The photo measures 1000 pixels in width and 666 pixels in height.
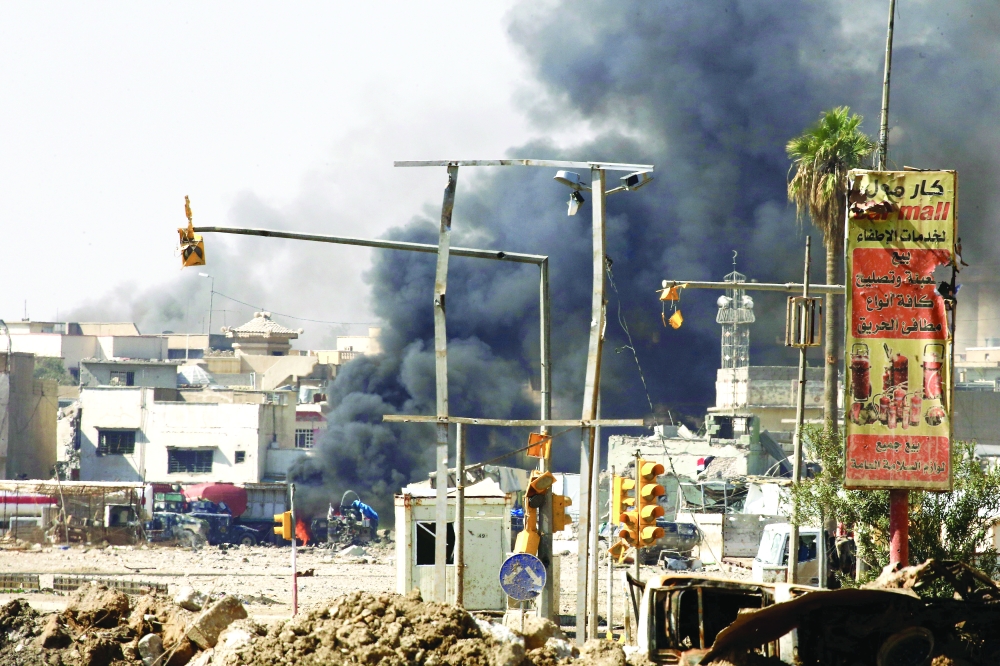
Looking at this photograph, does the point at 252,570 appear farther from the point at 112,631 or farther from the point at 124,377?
the point at 124,377

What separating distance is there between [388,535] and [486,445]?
18286 millimetres

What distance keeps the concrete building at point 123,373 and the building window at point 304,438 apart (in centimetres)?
738

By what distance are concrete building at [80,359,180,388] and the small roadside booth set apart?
44.0 metres

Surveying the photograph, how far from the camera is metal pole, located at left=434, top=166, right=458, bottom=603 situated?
38.8ft

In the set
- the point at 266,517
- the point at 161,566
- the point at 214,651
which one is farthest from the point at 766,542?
the point at 266,517

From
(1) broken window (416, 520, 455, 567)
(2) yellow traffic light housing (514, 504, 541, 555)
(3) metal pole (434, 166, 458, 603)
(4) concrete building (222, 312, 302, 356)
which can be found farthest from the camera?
(4) concrete building (222, 312, 302, 356)

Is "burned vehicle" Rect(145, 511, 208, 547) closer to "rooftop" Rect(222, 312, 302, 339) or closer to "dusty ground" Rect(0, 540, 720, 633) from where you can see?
"dusty ground" Rect(0, 540, 720, 633)

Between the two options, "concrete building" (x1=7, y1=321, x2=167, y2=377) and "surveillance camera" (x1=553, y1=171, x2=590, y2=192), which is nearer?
"surveillance camera" (x1=553, y1=171, x2=590, y2=192)

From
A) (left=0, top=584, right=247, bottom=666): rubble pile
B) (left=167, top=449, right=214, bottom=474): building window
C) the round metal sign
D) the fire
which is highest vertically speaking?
the round metal sign

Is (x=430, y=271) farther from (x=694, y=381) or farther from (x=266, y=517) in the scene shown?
(x=266, y=517)

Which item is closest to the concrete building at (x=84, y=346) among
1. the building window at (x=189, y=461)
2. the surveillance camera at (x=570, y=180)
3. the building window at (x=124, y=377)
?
the building window at (x=124, y=377)

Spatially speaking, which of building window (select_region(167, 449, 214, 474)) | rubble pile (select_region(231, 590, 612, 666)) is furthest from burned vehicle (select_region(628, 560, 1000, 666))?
building window (select_region(167, 449, 214, 474))

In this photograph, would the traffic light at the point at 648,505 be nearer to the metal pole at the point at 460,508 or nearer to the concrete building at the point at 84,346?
the metal pole at the point at 460,508

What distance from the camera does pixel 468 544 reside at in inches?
712
